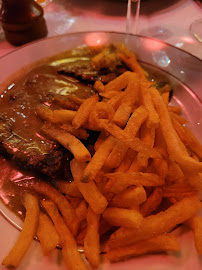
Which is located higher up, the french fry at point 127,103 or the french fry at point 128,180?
the french fry at point 127,103

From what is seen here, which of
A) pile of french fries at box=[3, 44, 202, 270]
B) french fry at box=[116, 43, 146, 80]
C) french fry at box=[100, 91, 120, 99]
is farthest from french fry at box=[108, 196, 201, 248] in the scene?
french fry at box=[116, 43, 146, 80]

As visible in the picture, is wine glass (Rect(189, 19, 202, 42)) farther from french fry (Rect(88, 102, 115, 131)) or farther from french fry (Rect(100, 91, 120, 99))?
french fry (Rect(88, 102, 115, 131))

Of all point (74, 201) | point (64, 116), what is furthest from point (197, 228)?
point (64, 116)

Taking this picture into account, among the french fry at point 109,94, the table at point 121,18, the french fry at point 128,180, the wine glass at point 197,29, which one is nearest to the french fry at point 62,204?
the french fry at point 128,180

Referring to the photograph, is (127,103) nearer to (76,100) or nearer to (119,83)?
(119,83)

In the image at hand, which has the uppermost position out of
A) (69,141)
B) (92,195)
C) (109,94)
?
(109,94)

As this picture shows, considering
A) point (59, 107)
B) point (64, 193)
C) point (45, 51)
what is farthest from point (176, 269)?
point (45, 51)

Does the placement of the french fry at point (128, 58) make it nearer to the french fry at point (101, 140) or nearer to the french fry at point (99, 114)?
the french fry at point (99, 114)
